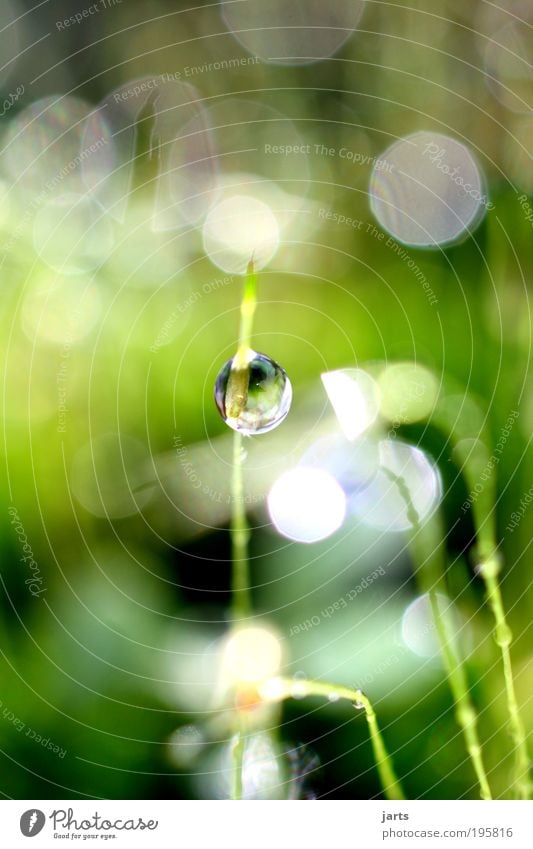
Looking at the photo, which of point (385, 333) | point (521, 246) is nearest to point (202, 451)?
point (385, 333)

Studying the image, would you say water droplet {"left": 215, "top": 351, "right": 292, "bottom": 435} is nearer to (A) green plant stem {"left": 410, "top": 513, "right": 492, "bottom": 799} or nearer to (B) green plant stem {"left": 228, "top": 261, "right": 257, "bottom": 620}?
(B) green plant stem {"left": 228, "top": 261, "right": 257, "bottom": 620}

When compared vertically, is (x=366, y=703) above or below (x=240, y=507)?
below

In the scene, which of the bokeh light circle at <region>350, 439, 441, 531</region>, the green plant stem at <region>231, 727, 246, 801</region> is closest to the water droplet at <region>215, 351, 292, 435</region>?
the bokeh light circle at <region>350, 439, 441, 531</region>

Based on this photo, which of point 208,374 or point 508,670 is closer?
point 508,670

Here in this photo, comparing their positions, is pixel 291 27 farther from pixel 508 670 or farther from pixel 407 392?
pixel 508 670

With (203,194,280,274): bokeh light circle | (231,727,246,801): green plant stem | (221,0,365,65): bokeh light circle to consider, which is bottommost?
(231,727,246,801): green plant stem

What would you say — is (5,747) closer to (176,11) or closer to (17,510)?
(17,510)

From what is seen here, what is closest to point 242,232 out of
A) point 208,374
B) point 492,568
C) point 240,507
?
point 208,374
